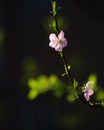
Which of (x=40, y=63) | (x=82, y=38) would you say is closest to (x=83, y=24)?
(x=82, y=38)

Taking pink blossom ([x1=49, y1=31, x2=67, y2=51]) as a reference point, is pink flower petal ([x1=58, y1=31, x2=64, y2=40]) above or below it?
above

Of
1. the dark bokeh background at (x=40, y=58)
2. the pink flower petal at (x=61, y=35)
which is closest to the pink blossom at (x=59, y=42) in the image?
the pink flower petal at (x=61, y=35)

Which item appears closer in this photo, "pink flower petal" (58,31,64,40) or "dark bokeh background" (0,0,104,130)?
"pink flower petal" (58,31,64,40)

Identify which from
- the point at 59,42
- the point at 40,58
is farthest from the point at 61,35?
the point at 40,58

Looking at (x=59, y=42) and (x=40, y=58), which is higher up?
(x=40, y=58)

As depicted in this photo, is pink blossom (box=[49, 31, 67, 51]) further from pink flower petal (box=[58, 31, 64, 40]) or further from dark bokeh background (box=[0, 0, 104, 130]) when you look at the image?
dark bokeh background (box=[0, 0, 104, 130])

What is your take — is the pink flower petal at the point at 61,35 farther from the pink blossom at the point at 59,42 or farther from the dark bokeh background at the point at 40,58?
the dark bokeh background at the point at 40,58

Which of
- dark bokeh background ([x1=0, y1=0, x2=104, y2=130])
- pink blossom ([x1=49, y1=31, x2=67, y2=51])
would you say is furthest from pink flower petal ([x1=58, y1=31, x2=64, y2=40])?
dark bokeh background ([x1=0, y1=0, x2=104, y2=130])

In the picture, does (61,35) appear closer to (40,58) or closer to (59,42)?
(59,42)

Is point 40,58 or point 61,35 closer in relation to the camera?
point 61,35
